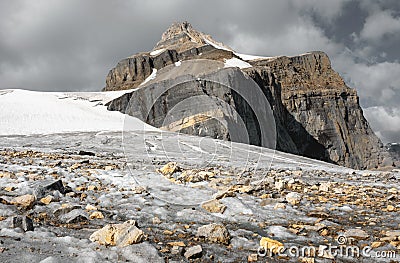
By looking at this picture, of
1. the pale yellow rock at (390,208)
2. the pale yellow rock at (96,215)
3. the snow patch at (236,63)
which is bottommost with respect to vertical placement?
the pale yellow rock at (390,208)

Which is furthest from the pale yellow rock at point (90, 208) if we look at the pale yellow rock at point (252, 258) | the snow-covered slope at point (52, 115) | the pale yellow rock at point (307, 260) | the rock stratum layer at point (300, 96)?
the rock stratum layer at point (300, 96)

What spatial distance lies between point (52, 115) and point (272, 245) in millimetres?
53454

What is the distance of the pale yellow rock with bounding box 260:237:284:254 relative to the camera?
589cm

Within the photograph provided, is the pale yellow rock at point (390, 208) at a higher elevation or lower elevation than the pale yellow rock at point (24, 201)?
lower

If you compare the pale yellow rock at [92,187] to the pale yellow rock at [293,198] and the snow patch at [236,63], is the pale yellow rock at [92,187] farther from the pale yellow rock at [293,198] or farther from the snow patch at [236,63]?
the snow patch at [236,63]

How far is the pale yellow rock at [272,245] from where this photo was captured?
589cm

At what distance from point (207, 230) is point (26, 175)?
6819 mm

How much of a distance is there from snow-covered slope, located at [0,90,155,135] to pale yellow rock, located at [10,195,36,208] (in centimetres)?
3135

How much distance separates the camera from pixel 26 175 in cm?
1016

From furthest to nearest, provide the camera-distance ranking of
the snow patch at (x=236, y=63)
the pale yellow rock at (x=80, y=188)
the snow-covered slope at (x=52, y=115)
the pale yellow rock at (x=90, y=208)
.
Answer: the snow patch at (x=236, y=63)
the snow-covered slope at (x=52, y=115)
the pale yellow rock at (x=80, y=188)
the pale yellow rock at (x=90, y=208)

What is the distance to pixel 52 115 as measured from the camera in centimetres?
5272

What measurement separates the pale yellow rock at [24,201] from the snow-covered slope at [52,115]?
3135 centimetres

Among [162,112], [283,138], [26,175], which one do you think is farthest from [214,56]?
[26,175]

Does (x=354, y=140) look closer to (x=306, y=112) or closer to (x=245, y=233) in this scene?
(x=306, y=112)
